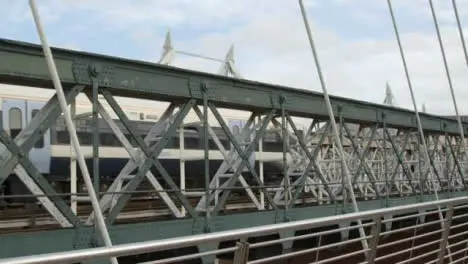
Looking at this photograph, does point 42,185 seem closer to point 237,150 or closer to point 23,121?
point 237,150

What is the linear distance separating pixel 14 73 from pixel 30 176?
60.7 inches

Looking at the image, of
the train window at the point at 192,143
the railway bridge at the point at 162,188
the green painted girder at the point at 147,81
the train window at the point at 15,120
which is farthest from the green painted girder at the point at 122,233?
the train window at the point at 192,143

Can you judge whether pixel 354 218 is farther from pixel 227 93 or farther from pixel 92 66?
pixel 227 93

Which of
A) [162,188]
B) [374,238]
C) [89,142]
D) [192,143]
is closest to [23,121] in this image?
[89,142]

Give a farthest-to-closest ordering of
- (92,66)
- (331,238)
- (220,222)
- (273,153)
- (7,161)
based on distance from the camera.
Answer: (273,153) < (331,238) < (220,222) < (92,66) < (7,161)

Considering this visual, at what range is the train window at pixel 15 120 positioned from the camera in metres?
23.2

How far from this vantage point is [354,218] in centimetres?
521

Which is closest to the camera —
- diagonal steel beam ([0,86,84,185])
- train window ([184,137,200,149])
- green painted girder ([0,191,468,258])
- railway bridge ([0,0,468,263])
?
railway bridge ([0,0,468,263])

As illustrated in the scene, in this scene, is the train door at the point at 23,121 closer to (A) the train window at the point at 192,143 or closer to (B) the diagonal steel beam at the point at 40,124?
(A) the train window at the point at 192,143

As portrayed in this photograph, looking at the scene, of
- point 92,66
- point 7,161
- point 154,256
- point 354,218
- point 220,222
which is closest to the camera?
point 354,218

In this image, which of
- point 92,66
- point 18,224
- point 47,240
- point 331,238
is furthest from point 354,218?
point 331,238

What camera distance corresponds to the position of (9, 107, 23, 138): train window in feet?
76.0

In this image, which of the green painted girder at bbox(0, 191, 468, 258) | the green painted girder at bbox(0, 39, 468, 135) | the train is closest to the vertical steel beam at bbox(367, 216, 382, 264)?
the green painted girder at bbox(0, 191, 468, 258)

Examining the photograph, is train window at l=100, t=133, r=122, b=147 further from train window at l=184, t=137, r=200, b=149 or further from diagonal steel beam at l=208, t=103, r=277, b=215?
Result: diagonal steel beam at l=208, t=103, r=277, b=215
